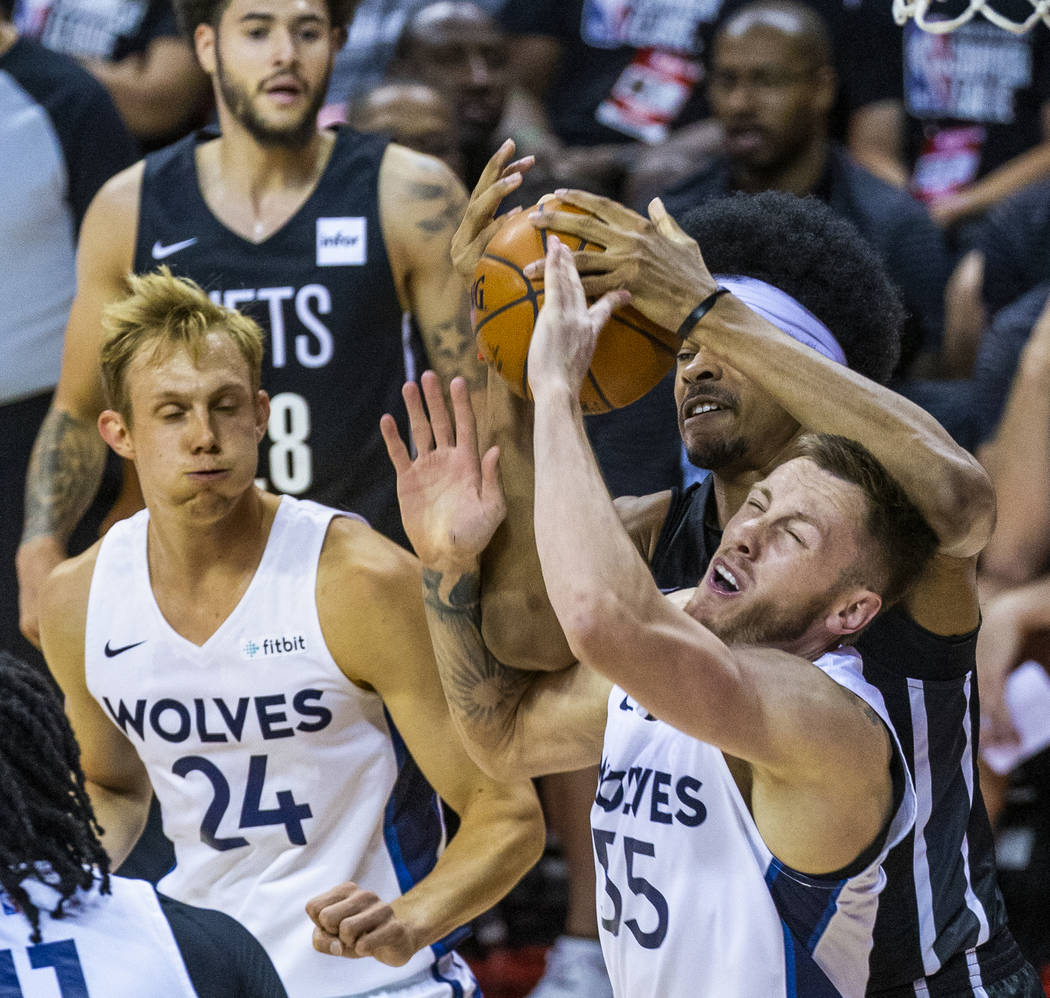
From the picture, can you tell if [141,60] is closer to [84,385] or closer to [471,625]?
[84,385]

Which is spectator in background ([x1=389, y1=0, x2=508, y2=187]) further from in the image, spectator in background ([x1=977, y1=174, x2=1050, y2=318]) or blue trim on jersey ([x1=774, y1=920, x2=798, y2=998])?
blue trim on jersey ([x1=774, y1=920, x2=798, y2=998])

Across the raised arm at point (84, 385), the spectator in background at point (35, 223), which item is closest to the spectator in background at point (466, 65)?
the spectator in background at point (35, 223)

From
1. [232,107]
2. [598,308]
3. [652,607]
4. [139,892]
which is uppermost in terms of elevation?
[232,107]

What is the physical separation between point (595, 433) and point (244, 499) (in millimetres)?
1518

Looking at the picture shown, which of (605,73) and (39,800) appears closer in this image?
(39,800)

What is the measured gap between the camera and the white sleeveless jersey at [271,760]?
329cm

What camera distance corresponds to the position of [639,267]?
2645mm

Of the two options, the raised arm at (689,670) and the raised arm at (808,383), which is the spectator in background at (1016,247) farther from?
the raised arm at (689,670)

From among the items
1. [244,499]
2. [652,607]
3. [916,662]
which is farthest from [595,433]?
[652,607]

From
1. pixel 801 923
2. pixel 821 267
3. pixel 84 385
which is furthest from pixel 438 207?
pixel 801 923

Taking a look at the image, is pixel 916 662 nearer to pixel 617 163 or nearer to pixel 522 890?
pixel 522 890

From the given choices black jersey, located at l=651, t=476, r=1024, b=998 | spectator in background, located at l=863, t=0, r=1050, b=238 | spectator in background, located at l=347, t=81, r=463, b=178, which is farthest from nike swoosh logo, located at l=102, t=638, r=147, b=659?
spectator in background, located at l=863, t=0, r=1050, b=238

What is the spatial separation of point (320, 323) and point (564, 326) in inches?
68.6

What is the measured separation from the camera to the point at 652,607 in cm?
232
